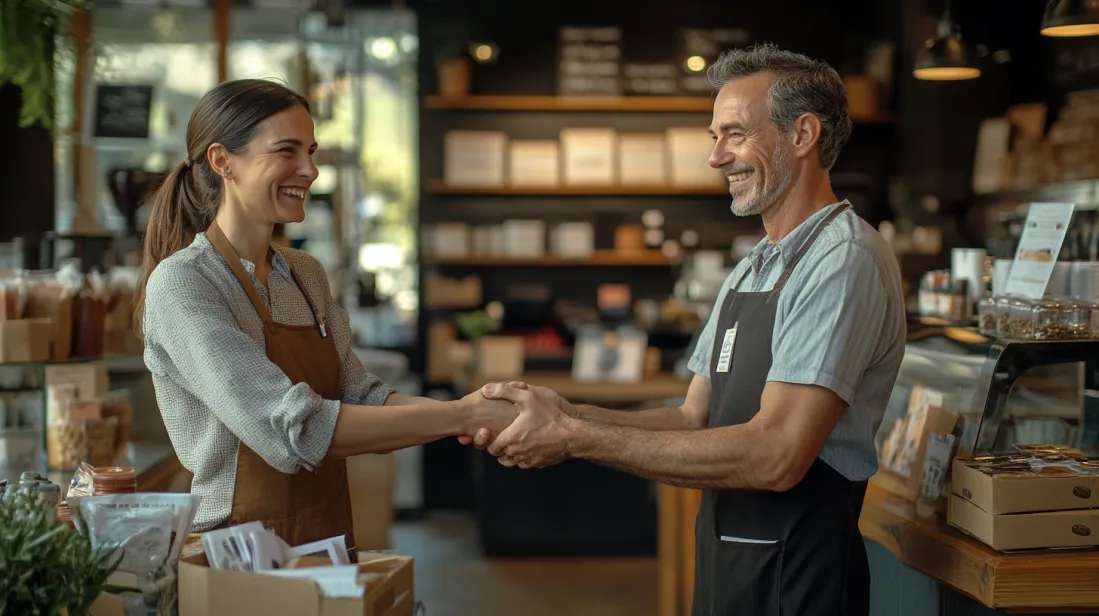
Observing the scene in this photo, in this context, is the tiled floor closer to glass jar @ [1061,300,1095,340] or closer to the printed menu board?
the printed menu board

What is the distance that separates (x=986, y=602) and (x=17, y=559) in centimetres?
174

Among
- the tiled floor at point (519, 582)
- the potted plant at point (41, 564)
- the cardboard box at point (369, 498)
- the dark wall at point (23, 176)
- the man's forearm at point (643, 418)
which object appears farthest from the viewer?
the tiled floor at point (519, 582)

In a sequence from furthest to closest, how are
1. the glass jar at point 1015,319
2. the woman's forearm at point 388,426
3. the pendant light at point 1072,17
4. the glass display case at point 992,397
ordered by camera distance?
1. the pendant light at point 1072,17
2. the glass jar at point 1015,319
3. the glass display case at point 992,397
4. the woman's forearm at point 388,426

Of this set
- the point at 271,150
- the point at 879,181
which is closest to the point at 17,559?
the point at 271,150

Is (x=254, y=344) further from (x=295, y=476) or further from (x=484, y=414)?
(x=484, y=414)

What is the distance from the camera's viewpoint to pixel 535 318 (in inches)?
294

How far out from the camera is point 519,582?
6070 mm

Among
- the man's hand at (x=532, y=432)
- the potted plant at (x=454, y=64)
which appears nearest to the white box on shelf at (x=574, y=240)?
the potted plant at (x=454, y=64)

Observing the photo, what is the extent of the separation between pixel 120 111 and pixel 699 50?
440cm

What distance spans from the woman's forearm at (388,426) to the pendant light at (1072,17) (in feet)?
8.01

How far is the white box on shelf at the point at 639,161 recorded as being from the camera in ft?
25.4

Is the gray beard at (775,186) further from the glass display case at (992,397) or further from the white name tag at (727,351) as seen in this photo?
the glass display case at (992,397)

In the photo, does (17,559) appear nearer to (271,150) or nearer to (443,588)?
(271,150)

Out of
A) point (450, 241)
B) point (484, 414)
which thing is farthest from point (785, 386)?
point (450, 241)
